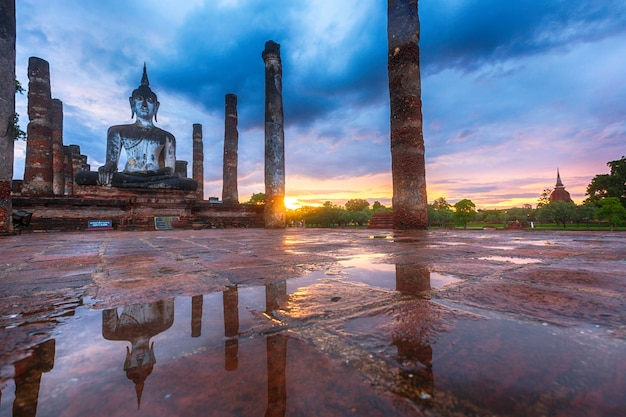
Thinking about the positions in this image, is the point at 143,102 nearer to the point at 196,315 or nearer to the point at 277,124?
the point at 277,124

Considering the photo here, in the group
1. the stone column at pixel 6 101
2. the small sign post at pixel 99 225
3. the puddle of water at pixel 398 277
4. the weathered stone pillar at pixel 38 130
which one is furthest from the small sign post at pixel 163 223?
the puddle of water at pixel 398 277

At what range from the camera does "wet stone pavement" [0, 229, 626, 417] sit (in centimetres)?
44

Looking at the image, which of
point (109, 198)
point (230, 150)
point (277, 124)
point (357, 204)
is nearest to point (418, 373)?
point (277, 124)

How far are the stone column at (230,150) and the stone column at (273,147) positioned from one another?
6001mm

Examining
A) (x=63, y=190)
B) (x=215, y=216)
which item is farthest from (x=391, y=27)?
(x=63, y=190)

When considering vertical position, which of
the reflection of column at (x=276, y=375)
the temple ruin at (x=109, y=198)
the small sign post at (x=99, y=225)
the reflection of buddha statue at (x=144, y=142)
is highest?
the reflection of buddha statue at (x=144, y=142)

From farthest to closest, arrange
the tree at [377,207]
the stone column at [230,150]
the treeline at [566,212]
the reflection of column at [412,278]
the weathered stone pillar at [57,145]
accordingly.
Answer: the tree at [377,207], the treeline at [566,212], the stone column at [230,150], the weathered stone pillar at [57,145], the reflection of column at [412,278]

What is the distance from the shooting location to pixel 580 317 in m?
0.77

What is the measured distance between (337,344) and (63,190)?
20539mm

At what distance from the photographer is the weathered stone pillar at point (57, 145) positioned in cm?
1452

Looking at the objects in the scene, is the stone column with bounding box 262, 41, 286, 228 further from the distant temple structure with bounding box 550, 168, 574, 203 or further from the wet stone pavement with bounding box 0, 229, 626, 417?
the distant temple structure with bounding box 550, 168, 574, 203

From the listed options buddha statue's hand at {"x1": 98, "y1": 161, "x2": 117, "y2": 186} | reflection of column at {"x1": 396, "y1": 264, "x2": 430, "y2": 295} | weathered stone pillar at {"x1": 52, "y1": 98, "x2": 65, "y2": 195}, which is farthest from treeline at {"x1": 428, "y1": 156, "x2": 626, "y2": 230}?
weathered stone pillar at {"x1": 52, "y1": 98, "x2": 65, "y2": 195}

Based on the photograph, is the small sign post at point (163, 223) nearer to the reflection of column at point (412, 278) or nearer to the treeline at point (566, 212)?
the reflection of column at point (412, 278)

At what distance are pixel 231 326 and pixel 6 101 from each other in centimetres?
Answer: 711
